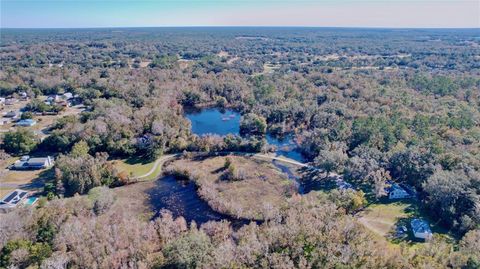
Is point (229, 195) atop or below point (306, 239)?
below

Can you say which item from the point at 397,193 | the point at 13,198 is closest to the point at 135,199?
the point at 13,198

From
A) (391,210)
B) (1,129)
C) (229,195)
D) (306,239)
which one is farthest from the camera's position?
(1,129)

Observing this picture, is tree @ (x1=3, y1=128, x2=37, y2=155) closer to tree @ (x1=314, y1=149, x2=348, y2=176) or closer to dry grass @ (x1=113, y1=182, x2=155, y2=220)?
dry grass @ (x1=113, y1=182, x2=155, y2=220)

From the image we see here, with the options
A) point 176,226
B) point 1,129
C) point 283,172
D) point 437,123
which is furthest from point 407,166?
point 1,129

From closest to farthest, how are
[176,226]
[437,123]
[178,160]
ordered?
[176,226] < [178,160] < [437,123]

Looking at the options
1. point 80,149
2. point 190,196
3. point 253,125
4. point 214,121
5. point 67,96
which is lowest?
point 190,196

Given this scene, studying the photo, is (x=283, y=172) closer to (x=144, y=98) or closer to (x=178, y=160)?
(x=178, y=160)

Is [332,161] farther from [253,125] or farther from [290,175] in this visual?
[253,125]
